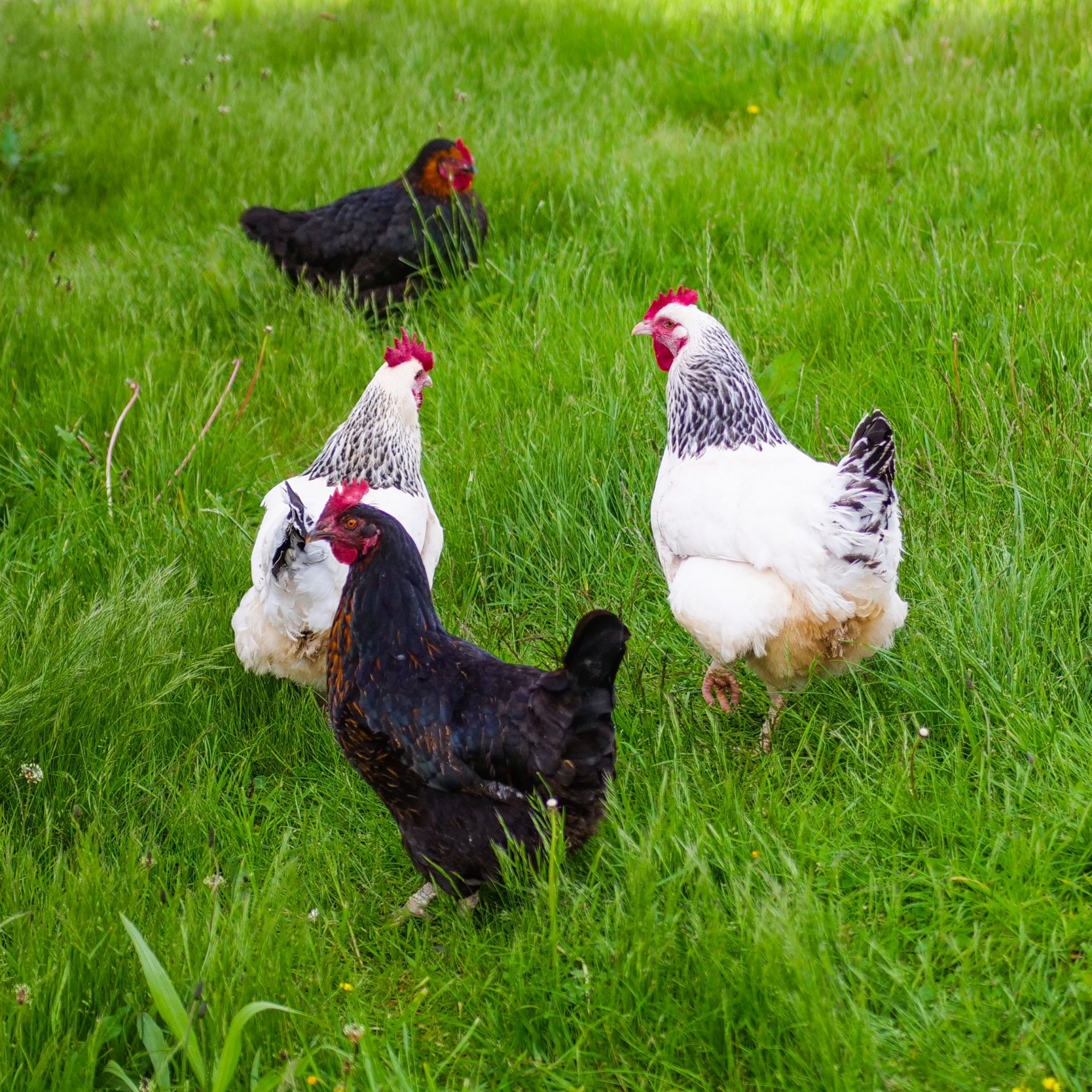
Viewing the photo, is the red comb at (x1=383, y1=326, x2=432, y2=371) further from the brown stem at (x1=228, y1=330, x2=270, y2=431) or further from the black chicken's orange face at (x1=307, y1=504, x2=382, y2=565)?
the black chicken's orange face at (x1=307, y1=504, x2=382, y2=565)

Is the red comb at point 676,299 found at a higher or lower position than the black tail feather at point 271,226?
higher

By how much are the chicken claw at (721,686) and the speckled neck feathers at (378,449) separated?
1121mm

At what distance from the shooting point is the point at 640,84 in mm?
6836

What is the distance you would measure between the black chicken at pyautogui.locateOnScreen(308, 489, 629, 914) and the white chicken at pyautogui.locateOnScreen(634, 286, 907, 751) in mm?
579

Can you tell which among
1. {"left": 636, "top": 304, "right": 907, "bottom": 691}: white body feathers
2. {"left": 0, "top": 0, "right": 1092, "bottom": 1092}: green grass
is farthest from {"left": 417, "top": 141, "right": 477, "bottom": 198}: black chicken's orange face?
{"left": 636, "top": 304, "right": 907, "bottom": 691}: white body feathers

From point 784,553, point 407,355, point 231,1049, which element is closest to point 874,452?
point 784,553

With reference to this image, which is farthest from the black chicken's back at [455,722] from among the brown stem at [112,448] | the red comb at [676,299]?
the brown stem at [112,448]

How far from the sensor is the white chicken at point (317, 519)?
293 centimetres

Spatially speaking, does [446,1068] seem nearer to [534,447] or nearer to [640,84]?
[534,447]

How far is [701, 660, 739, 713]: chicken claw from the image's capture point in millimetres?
2963

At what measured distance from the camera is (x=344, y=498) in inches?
109

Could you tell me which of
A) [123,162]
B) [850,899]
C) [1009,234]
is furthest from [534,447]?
[123,162]

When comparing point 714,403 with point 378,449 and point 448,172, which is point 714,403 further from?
point 448,172

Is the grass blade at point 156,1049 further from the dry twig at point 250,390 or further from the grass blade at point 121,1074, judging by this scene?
the dry twig at point 250,390
